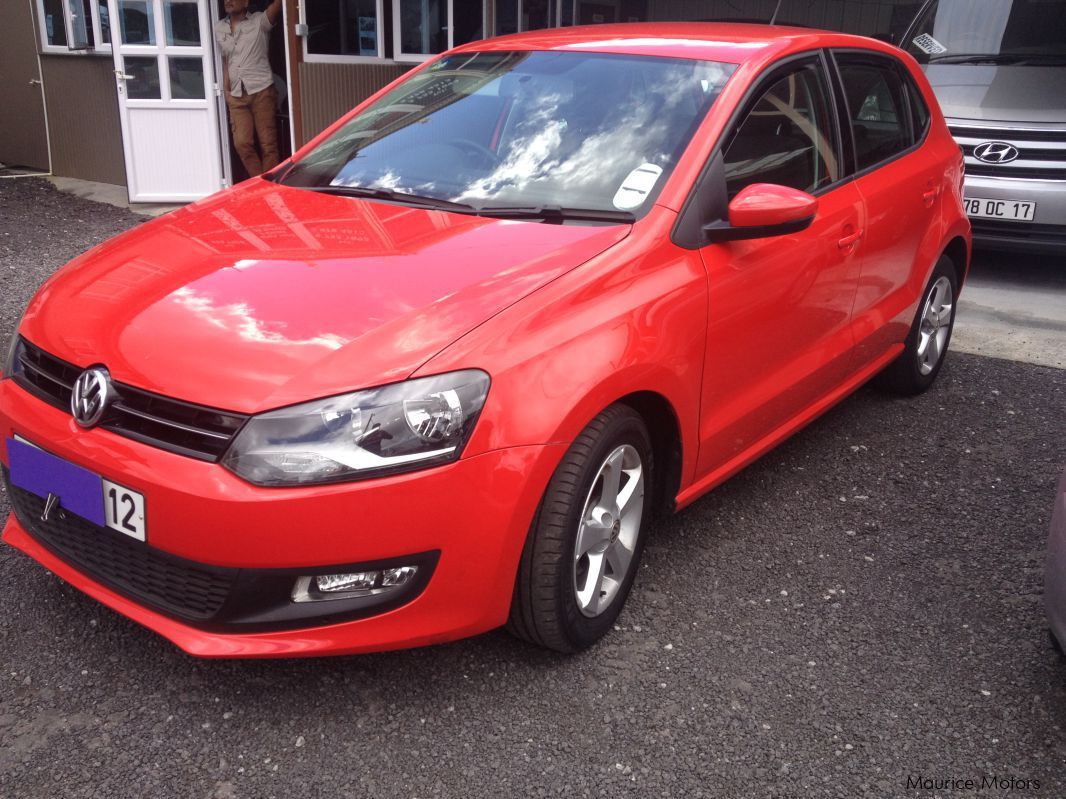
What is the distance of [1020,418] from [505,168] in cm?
274

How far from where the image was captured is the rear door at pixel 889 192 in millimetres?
3705

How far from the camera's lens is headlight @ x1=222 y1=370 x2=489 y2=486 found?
211 cm

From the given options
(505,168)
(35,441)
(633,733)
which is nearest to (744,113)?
(505,168)

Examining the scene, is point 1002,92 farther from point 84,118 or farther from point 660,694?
point 84,118

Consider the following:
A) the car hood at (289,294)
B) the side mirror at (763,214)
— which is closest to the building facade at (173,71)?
the car hood at (289,294)

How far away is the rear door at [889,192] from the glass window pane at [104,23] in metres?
6.76

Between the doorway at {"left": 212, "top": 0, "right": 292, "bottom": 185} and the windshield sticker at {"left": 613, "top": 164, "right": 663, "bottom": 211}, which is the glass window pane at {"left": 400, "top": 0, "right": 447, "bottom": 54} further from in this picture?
the windshield sticker at {"left": 613, "top": 164, "right": 663, "bottom": 211}

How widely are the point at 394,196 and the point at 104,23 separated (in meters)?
7.18

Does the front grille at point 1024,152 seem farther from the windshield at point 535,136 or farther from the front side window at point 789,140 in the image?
the windshield at point 535,136

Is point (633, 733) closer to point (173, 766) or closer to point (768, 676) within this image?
point (768, 676)

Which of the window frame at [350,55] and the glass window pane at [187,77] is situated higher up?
the window frame at [350,55]

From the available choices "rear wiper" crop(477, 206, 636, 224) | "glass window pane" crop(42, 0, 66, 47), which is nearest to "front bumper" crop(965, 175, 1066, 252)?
"rear wiper" crop(477, 206, 636, 224)

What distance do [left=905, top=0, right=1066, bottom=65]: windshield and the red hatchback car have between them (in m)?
4.12

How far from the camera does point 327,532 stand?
6.96 ft
